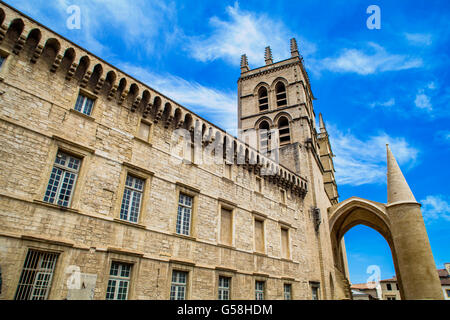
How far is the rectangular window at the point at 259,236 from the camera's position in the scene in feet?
50.4

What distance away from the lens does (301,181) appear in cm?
2080

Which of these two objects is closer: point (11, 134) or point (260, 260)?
point (11, 134)

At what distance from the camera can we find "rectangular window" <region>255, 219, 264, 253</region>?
1536 centimetres

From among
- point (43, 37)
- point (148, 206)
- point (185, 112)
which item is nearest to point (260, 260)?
point (148, 206)

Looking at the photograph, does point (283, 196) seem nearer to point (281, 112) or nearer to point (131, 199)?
point (281, 112)

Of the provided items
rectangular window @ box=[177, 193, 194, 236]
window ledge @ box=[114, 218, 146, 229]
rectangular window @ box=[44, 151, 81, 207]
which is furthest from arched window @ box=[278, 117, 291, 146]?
rectangular window @ box=[44, 151, 81, 207]

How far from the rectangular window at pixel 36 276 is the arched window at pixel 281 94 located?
23.1 metres

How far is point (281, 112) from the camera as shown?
26484 mm

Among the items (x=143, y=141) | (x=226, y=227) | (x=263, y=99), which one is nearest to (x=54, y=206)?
(x=143, y=141)

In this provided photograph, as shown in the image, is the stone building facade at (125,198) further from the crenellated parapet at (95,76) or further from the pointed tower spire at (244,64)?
the pointed tower spire at (244,64)

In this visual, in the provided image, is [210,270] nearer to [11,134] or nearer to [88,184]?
[88,184]

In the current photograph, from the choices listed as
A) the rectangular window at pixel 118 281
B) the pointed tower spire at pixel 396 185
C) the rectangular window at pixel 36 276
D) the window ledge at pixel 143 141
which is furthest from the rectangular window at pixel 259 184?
the rectangular window at pixel 36 276
